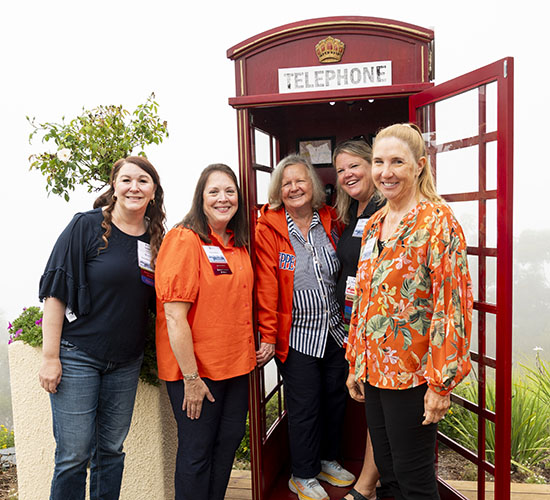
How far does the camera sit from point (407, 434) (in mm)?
1876

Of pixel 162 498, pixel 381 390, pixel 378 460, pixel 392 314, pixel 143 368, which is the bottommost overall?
pixel 162 498

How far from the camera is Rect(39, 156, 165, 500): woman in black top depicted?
2.21m

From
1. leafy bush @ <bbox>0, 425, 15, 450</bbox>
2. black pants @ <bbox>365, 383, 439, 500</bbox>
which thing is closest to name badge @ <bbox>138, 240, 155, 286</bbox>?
black pants @ <bbox>365, 383, 439, 500</bbox>

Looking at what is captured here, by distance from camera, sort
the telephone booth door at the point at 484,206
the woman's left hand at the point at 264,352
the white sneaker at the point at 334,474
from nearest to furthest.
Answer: the telephone booth door at the point at 484,206 → the woman's left hand at the point at 264,352 → the white sneaker at the point at 334,474

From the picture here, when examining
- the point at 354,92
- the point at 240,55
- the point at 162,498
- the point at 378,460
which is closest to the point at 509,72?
the point at 354,92

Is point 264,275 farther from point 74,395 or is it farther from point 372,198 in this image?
point 74,395

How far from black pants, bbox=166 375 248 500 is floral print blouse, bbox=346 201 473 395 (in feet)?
2.59

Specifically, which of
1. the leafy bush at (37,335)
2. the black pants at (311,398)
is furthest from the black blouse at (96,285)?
the black pants at (311,398)

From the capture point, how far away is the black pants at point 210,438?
2357mm

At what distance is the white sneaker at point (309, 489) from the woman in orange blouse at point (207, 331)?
0.63 metres

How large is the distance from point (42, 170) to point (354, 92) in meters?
2.33

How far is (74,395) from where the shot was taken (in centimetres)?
224

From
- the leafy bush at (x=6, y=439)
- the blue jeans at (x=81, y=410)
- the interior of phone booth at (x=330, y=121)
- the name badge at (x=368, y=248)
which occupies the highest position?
the interior of phone booth at (x=330, y=121)

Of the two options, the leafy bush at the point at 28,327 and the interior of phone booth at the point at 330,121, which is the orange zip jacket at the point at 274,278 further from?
the leafy bush at the point at 28,327
